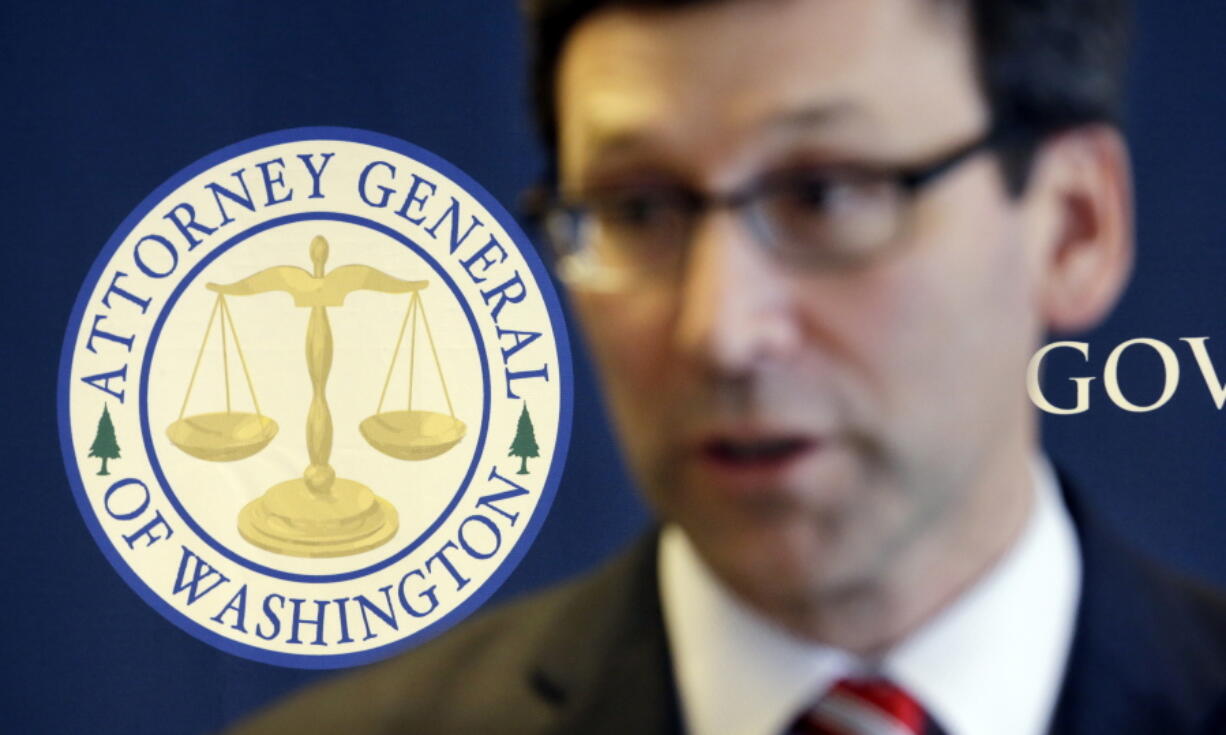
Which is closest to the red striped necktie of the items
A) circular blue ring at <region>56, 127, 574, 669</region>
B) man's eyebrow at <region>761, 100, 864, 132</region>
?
man's eyebrow at <region>761, 100, 864, 132</region>

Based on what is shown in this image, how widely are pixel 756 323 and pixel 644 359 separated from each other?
0.08 metres

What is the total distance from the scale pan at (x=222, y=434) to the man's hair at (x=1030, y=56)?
87cm

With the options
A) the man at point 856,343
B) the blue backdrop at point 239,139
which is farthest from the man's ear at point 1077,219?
the blue backdrop at point 239,139

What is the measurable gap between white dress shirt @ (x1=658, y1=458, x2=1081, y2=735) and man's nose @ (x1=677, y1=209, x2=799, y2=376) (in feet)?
0.64

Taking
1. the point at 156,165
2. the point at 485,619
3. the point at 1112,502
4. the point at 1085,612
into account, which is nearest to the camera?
the point at 1085,612

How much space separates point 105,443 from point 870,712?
115 cm

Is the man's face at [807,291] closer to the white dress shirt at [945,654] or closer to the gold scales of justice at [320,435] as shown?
the white dress shirt at [945,654]

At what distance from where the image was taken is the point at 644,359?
2.59 ft

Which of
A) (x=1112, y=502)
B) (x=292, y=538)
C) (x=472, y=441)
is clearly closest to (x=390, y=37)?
A: (x=472, y=441)

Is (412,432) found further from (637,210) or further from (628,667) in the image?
(637,210)

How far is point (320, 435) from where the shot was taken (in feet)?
5.26

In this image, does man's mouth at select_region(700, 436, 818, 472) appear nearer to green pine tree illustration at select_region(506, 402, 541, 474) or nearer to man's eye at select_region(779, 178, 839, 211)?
man's eye at select_region(779, 178, 839, 211)

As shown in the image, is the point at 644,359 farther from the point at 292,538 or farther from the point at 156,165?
the point at 156,165

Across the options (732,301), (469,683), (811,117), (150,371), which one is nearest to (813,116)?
(811,117)
